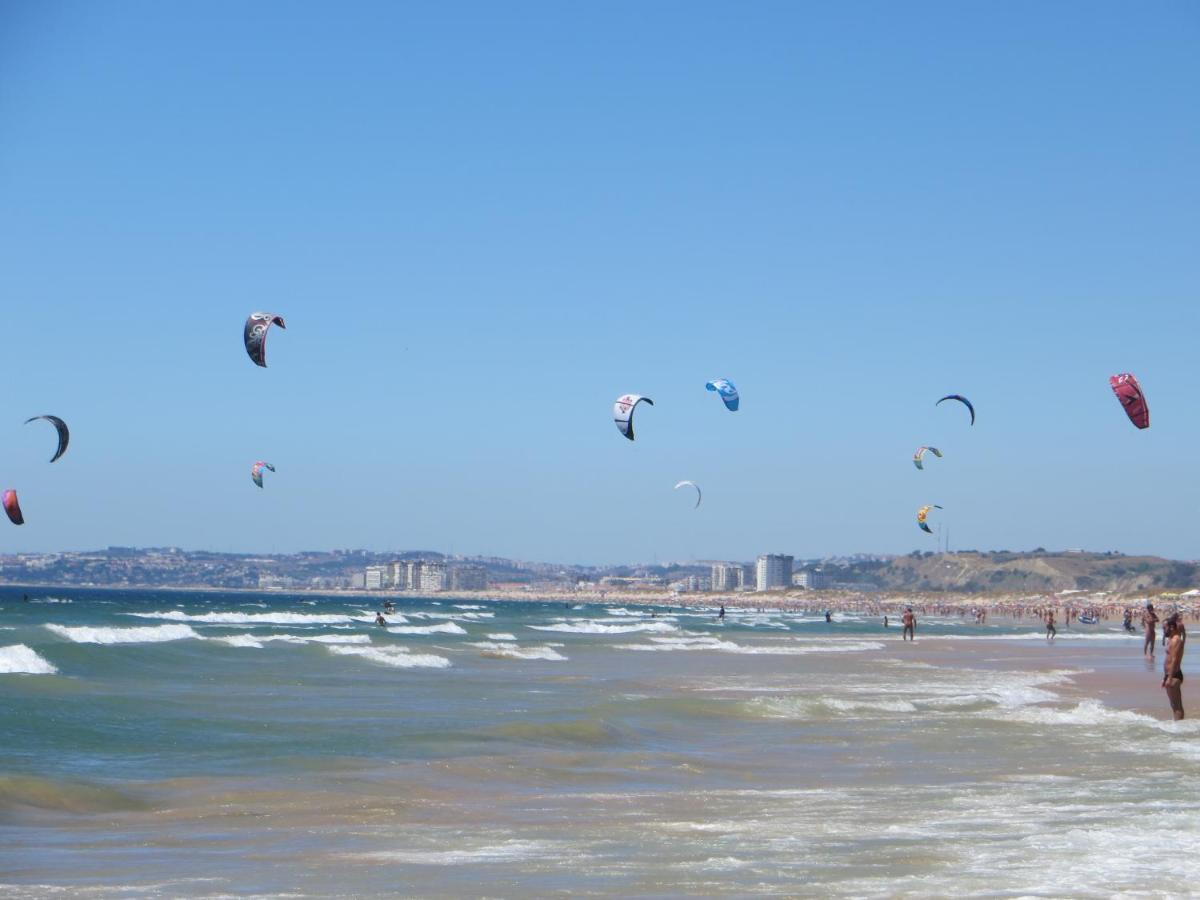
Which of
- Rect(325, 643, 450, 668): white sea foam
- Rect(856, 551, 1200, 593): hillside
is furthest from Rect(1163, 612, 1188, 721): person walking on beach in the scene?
Rect(856, 551, 1200, 593): hillside

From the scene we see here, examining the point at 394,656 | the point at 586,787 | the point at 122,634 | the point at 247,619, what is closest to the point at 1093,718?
the point at 586,787

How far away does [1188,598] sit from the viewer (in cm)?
7969

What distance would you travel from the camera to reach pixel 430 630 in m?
44.4

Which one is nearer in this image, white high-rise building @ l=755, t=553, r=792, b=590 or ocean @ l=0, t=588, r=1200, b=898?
ocean @ l=0, t=588, r=1200, b=898

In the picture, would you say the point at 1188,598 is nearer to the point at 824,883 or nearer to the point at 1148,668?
the point at 1148,668

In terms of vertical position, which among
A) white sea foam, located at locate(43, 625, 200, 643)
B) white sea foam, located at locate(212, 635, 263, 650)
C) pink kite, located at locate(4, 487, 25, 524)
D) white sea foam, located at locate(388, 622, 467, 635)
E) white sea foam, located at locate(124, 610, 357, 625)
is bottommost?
white sea foam, located at locate(124, 610, 357, 625)

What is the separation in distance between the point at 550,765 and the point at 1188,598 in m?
76.9

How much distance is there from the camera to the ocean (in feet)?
22.3

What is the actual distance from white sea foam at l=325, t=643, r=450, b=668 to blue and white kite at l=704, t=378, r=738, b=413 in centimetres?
713

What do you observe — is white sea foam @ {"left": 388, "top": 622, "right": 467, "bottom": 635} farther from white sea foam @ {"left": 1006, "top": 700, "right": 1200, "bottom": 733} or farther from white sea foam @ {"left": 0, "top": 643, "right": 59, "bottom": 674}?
white sea foam @ {"left": 1006, "top": 700, "right": 1200, "bottom": 733}

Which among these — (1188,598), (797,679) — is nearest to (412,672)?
(797,679)

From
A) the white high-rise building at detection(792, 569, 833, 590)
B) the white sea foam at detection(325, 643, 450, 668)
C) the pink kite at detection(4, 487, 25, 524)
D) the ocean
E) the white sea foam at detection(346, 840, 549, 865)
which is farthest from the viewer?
the white high-rise building at detection(792, 569, 833, 590)

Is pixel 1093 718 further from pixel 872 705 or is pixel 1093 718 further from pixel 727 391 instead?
pixel 727 391

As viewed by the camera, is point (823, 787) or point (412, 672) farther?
point (412, 672)
